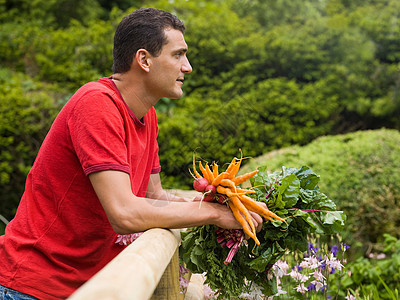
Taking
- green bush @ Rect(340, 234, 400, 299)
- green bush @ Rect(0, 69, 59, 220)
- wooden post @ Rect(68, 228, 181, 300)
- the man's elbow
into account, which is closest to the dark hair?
the man's elbow

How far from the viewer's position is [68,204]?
5.69 feet

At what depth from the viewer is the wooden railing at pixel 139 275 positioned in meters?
0.91

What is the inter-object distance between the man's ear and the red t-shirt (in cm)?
19

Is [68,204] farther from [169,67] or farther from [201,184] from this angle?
[169,67]

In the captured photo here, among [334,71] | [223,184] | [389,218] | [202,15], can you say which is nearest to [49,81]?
[202,15]

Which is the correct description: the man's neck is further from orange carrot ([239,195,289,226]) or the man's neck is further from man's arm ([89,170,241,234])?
orange carrot ([239,195,289,226])

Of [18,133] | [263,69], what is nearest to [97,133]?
[18,133]

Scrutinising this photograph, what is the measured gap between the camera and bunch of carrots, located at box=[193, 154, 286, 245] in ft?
5.75

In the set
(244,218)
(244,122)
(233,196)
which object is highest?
(233,196)

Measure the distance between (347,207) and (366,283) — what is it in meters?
0.97

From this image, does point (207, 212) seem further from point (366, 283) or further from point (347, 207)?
point (347, 207)

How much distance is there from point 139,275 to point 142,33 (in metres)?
1.25

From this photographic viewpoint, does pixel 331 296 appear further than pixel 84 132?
Yes

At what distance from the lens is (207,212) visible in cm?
176
